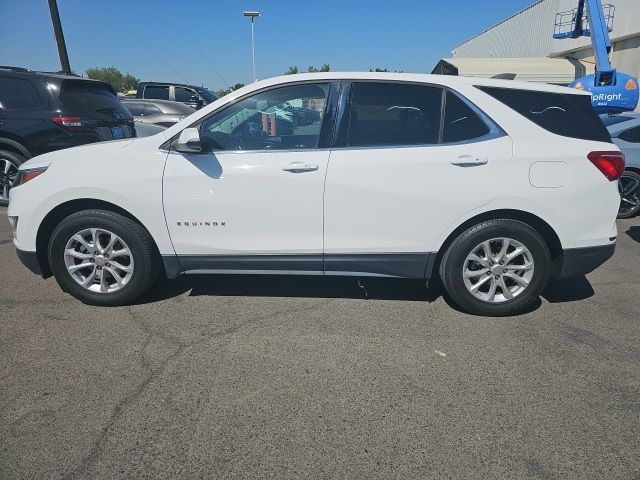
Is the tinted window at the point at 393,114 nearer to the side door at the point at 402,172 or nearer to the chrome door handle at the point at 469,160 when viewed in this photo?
the side door at the point at 402,172

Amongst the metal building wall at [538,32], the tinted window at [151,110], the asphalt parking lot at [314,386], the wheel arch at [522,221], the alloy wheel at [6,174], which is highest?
the metal building wall at [538,32]

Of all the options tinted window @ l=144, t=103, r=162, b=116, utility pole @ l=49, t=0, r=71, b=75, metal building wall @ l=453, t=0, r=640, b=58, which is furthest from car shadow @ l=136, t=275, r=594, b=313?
metal building wall @ l=453, t=0, r=640, b=58

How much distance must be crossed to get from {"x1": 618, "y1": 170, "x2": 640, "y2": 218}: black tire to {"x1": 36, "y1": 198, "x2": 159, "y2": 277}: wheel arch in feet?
21.7

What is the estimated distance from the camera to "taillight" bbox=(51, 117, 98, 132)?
18.6ft

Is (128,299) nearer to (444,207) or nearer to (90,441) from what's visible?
(90,441)

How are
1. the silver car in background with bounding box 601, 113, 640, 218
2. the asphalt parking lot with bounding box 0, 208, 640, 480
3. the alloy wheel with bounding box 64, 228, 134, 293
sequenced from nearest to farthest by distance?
the asphalt parking lot with bounding box 0, 208, 640, 480, the alloy wheel with bounding box 64, 228, 134, 293, the silver car in background with bounding box 601, 113, 640, 218

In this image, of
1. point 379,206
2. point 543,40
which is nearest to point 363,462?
point 379,206

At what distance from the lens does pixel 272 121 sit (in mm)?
3172

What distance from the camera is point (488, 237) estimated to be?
3.15 meters

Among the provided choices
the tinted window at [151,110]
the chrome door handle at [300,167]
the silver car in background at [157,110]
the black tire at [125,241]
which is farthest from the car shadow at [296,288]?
the tinted window at [151,110]

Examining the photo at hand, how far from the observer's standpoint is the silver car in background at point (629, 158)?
628 centimetres

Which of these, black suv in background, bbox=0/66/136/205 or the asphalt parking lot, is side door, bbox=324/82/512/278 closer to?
the asphalt parking lot

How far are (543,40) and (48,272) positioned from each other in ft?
113

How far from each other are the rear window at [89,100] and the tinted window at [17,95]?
340 millimetres
